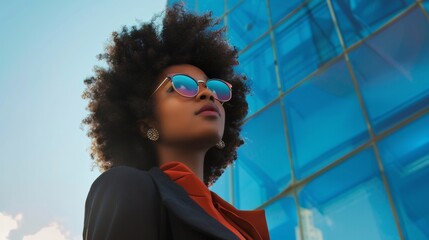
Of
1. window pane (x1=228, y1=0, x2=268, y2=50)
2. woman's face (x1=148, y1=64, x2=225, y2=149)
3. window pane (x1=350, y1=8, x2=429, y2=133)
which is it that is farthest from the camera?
window pane (x1=228, y1=0, x2=268, y2=50)

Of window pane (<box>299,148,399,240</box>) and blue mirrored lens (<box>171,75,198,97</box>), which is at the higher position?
window pane (<box>299,148,399,240</box>)

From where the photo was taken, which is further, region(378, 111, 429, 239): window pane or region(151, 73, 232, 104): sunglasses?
region(378, 111, 429, 239): window pane

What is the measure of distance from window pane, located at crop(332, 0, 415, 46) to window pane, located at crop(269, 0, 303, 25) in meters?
0.84

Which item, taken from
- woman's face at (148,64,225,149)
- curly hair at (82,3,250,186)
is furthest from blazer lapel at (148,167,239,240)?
curly hair at (82,3,250,186)

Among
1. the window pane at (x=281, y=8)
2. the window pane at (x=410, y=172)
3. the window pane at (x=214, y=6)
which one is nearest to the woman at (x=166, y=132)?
the window pane at (x=410, y=172)

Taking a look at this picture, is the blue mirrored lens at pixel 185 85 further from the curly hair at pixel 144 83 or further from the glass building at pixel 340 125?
the glass building at pixel 340 125

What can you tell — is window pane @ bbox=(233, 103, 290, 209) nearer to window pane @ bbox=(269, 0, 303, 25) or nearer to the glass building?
the glass building

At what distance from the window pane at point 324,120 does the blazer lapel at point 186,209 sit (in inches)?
130

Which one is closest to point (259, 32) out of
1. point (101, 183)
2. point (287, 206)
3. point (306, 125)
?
point (306, 125)

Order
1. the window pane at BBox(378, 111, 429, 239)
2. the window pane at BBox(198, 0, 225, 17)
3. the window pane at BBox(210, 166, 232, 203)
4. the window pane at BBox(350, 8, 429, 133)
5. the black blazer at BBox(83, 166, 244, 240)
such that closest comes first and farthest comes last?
the black blazer at BBox(83, 166, 244, 240) < the window pane at BBox(378, 111, 429, 239) < the window pane at BBox(350, 8, 429, 133) < the window pane at BBox(210, 166, 232, 203) < the window pane at BBox(198, 0, 225, 17)

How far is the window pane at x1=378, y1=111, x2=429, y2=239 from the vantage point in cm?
389

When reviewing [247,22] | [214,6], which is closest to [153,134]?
[247,22]

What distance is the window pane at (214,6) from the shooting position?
319 inches

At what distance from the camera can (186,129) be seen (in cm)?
216
